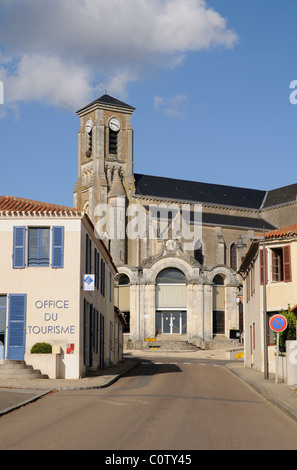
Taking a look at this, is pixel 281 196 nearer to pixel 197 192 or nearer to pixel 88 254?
pixel 197 192

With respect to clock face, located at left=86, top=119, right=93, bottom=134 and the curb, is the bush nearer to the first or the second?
the curb

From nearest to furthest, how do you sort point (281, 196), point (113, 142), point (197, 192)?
point (113, 142) → point (197, 192) → point (281, 196)

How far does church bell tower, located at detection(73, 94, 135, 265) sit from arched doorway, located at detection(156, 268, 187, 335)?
13916 mm

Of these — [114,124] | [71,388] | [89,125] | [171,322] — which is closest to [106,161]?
[114,124]

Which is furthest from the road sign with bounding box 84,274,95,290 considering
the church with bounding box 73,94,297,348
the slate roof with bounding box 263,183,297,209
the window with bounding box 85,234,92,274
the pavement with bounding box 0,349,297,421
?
the slate roof with bounding box 263,183,297,209

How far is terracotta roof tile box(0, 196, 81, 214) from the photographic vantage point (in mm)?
26516

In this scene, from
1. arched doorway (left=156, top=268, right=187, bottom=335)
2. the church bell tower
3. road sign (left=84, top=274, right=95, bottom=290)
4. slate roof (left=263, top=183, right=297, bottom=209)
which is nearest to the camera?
road sign (left=84, top=274, right=95, bottom=290)

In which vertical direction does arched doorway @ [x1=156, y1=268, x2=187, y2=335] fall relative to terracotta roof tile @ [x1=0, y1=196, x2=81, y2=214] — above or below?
below

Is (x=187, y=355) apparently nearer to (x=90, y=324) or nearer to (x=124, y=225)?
(x=124, y=225)

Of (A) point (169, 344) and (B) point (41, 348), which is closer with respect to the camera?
(B) point (41, 348)

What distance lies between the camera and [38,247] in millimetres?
26172

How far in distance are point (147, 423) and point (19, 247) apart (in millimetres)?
14100

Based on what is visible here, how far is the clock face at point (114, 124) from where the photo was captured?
94306mm

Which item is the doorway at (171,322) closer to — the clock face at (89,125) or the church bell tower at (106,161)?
the church bell tower at (106,161)
